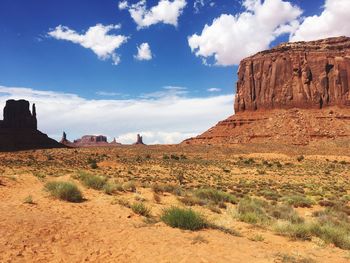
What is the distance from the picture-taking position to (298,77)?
4473 inches

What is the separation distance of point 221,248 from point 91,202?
6.97 metres

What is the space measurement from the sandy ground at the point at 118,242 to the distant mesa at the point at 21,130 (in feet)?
304

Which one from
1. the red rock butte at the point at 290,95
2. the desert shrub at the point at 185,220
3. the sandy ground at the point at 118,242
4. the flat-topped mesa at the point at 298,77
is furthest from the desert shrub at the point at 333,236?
the flat-topped mesa at the point at 298,77

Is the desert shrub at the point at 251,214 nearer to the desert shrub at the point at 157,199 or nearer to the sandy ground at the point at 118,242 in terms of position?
the sandy ground at the point at 118,242

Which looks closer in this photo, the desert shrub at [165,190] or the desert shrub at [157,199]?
the desert shrub at [157,199]

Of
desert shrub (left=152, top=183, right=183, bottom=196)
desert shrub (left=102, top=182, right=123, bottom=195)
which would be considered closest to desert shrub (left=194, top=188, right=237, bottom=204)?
desert shrub (left=152, top=183, right=183, bottom=196)

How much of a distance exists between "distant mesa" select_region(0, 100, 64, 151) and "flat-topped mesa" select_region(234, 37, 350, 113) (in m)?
58.4

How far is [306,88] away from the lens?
361ft

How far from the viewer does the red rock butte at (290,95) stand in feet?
323

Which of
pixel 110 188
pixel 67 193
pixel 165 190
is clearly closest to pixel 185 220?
pixel 67 193

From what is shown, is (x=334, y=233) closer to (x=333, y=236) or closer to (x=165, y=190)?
(x=333, y=236)

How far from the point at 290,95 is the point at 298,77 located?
6.22 m

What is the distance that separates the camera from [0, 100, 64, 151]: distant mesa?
105925mm

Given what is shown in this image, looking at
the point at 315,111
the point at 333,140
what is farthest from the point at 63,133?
the point at 333,140
